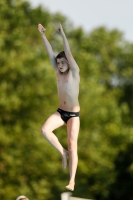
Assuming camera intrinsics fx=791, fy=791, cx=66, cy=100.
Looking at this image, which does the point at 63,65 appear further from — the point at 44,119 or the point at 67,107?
the point at 44,119

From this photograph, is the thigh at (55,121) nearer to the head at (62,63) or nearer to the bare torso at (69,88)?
the bare torso at (69,88)

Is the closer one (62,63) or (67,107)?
(62,63)

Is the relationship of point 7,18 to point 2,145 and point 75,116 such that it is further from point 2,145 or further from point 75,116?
point 75,116

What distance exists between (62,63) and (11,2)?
1436 inches

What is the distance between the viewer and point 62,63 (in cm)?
962

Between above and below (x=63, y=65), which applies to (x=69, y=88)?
below

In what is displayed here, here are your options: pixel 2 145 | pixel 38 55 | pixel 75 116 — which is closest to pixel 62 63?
pixel 75 116

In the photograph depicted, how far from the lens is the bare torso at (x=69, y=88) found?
380 inches

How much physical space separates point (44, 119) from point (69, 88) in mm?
33888

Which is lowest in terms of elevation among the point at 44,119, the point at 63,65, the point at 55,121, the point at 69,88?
the point at 55,121

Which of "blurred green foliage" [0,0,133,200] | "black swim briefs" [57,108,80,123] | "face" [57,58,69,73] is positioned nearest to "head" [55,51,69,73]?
"face" [57,58,69,73]

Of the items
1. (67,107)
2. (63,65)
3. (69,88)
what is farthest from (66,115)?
(63,65)

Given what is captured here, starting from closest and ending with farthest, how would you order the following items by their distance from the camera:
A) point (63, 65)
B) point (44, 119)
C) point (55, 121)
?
point (63, 65) → point (55, 121) → point (44, 119)

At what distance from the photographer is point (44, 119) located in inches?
1713
